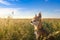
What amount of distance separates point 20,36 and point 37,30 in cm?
39

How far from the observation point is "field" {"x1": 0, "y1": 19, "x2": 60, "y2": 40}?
17.5 feet

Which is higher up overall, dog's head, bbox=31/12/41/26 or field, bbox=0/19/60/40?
dog's head, bbox=31/12/41/26

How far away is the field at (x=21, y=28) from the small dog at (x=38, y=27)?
8 centimetres

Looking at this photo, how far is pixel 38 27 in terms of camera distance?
5516 mm

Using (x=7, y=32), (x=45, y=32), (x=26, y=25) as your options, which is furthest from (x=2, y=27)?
(x=45, y=32)

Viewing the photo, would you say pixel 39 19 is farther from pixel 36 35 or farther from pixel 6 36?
pixel 6 36

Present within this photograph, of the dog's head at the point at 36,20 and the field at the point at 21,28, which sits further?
the dog's head at the point at 36,20

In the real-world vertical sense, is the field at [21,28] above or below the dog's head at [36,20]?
below

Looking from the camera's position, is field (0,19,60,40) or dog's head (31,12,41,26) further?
dog's head (31,12,41,26)

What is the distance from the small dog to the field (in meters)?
0.08

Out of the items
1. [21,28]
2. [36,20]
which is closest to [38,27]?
[36,20]

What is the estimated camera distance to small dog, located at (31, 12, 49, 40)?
5343mm

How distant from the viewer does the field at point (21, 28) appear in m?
5.32

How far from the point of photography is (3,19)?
5.62 meters
